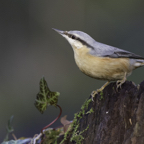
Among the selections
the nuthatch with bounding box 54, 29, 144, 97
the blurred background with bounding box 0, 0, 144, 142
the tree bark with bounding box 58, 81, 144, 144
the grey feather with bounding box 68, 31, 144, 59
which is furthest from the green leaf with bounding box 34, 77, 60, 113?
the blurred background with bounding box 0, 0, 144, 142

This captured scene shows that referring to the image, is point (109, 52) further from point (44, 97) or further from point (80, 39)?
point (44, 97)

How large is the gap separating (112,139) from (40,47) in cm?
538

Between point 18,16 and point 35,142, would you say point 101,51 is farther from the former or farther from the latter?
point 18,16

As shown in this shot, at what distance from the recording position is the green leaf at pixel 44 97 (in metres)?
2.29

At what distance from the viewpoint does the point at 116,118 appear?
195 cm

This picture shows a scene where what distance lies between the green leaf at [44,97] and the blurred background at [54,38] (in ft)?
12.8

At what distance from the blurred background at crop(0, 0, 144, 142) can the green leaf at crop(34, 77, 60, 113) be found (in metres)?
3.89

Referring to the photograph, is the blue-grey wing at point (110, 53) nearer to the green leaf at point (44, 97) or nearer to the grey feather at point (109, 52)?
the grey feather at point (109, 52)

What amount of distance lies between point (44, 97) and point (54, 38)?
497 centimetres

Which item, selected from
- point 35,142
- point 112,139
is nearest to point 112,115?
point 112,139

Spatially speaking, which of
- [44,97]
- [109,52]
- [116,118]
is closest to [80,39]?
[109,52]

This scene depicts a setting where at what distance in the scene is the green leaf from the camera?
229 centimetres

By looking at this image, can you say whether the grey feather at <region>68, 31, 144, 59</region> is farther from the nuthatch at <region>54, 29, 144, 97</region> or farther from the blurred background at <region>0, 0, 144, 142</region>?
the blurred background at <region>0, 0, 144, 142</region>

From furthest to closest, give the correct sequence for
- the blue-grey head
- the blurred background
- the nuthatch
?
the blurred background < the blue-grey head < the nuthatch
